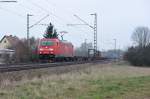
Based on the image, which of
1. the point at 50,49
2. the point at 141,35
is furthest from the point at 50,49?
the point at 141,35

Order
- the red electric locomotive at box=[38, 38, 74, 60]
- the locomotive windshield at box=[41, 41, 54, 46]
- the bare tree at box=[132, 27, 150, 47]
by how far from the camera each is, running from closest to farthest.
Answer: the red electric locomotive at box=[38, 38, 74, 60] → the locomotive windshield at box=[41, 41, 54, 46] → the bare tree at box=[132, 27, 150, 47]

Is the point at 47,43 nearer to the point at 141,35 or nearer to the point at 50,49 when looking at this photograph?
the point at 50,49

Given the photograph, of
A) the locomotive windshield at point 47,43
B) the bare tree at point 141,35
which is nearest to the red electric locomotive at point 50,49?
the locomotive windshield at point 47,43

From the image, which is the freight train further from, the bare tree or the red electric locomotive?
the bare tree

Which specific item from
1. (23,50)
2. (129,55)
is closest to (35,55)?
(23,50)

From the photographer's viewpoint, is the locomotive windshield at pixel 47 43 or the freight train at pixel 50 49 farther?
the locomotive windshield at pixel 47 43

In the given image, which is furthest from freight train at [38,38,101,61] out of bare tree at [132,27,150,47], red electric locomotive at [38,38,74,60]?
bare tree at [132,27,150,47]

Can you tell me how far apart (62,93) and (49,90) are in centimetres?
112

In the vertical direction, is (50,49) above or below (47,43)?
below

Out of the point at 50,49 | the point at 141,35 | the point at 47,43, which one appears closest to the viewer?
the point at 50,49

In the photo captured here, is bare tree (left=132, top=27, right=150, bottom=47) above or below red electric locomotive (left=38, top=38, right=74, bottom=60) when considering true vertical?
above

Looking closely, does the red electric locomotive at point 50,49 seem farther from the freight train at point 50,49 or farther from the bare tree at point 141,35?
the bare tree at point 141,35

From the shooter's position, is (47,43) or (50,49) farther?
(47,43)

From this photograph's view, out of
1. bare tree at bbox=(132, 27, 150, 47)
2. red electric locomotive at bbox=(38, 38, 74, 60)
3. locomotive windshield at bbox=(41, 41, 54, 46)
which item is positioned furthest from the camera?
bare tree at bbox=(132, 27, 150, 47)
